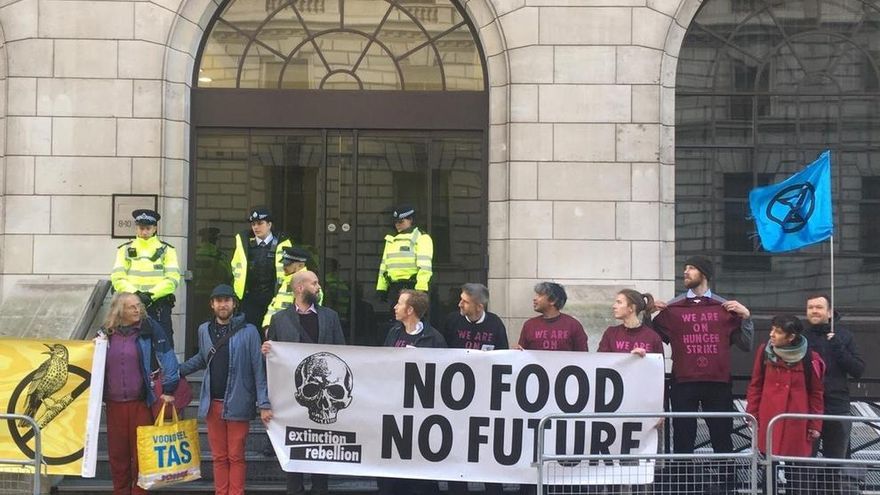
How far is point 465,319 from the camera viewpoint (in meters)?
9.43

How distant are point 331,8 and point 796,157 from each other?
587cm

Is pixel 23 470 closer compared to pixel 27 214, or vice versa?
pixel 23 470

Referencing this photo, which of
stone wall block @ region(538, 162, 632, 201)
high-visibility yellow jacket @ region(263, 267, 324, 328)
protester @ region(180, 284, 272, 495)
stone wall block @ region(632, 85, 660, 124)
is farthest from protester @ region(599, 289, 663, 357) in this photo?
stone wall block @ region(632, 85, 660, 124)

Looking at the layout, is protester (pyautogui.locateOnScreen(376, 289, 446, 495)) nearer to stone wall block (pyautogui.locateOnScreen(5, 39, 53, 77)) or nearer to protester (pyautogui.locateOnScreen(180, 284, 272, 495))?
protester (pyautogui.locateOnScreen(180, 284, 272, 495))

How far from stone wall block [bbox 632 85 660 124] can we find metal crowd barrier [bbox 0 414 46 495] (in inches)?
289

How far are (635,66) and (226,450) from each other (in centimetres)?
651

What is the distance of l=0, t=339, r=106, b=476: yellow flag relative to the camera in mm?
8680

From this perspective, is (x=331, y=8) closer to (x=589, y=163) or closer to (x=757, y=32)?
(x=589, y=163)

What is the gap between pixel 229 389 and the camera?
28.4 feet

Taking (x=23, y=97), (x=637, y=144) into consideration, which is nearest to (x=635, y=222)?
(x=637, y=144)

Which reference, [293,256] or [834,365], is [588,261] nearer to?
[834,365]

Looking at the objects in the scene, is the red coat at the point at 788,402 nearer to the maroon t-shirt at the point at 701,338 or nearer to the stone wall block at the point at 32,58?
the maroon t-shirt at the point at 701,338

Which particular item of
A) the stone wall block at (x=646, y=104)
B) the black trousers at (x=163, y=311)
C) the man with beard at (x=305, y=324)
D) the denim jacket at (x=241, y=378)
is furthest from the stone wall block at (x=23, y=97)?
the stone wall block at (x=646, y=104)

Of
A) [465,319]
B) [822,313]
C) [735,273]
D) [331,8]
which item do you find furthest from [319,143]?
[822,313]
